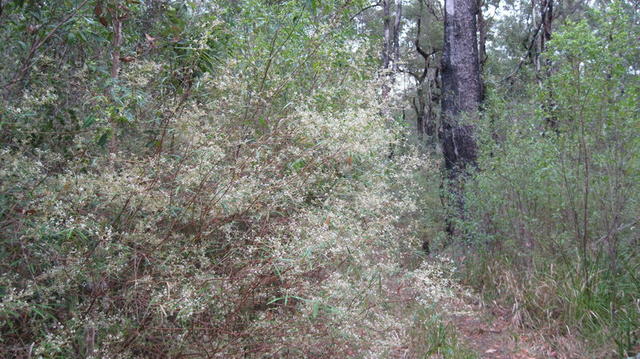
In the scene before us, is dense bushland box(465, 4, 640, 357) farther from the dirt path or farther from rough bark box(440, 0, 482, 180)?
rough bark box(440, 0, 482, 180)

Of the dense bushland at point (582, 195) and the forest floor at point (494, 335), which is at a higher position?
the dense bushland at point (582, 195)

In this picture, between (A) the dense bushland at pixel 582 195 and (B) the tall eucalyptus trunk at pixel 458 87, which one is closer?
(A) the dense bushland at pixel 582 195

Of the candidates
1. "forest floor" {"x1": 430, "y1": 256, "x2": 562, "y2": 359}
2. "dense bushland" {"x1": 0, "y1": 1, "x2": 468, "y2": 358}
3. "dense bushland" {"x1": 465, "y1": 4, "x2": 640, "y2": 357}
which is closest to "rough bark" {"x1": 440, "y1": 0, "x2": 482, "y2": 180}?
"dense bushland" {"x1": 465, "y1": 4, "x2": 640, "y2": 357}

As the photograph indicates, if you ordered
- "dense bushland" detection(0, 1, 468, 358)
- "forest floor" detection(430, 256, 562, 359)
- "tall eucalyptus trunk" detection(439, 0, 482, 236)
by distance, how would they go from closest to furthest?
"dense bushland" detection(0, 1, 468, 358) → "forest floor" detection(430, 256, 562, 359) → "tall eucalyptus trunk" detection(439, 0, 482, 236)

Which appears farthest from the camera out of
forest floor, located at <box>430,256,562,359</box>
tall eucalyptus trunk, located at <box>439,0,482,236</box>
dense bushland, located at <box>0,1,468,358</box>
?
tall eucalyptus trunk, located at <box>439,0,482,236</box>

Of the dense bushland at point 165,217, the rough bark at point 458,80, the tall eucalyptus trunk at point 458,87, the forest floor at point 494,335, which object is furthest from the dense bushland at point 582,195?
the dense bushland at point 165,217

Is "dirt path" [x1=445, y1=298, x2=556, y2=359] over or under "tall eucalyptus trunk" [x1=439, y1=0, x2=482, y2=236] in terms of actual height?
under

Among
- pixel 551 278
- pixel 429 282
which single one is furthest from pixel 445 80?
pixel 429 282

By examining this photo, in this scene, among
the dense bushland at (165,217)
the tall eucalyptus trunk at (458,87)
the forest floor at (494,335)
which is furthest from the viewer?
the tall eucalyptus trunk at (458,87)

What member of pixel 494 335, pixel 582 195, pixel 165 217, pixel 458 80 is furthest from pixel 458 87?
pixel 165 217

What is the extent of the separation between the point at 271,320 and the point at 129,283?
777mm

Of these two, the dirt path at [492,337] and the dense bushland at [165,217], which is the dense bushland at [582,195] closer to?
the dirt path at [492,337]

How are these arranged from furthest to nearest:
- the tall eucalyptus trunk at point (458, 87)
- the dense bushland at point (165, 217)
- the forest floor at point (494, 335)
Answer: the tall eucalyptus trunk at point (458, 87) < the forest floor at point (494, 335) < the dense bushland at point (165, 217)

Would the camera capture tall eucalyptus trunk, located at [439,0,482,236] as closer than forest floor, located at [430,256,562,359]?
No
